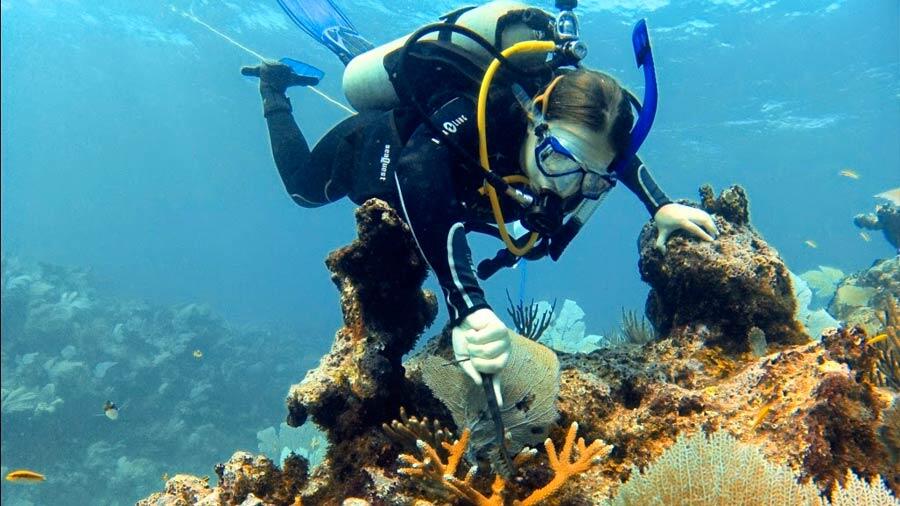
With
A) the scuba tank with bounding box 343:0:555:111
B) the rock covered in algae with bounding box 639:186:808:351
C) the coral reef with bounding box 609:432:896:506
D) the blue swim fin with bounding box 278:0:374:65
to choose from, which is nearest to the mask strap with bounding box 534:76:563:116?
the scuba tank with bounding box 343:0:555:111

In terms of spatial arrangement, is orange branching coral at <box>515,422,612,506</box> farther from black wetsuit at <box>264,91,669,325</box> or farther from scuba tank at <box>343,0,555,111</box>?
scuba tank at <box>343,0,555,111</box>

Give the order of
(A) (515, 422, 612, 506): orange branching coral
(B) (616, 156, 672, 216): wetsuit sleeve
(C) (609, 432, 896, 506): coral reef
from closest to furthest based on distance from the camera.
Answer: (C) (609, 432, 896, 506): coral reef < (A) (515, 422, 612, 506): orange branching coral < (B) (616, 156, 672, 216): wetsuit sleeve

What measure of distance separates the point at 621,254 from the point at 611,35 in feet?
276

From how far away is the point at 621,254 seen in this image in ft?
341

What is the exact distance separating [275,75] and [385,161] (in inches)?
108

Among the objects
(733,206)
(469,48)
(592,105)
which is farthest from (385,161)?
(733,206)

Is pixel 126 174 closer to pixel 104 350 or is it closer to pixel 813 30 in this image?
pixel 104 350

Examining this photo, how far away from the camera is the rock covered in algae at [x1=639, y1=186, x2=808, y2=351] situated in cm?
321

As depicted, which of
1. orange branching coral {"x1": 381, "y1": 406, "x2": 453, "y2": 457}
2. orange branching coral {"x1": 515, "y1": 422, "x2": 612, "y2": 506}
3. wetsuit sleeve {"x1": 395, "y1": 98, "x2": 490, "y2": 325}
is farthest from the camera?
wetsuit sleeve {"x1": 395, "y1": 98, "x2": 490, "y2": 325}

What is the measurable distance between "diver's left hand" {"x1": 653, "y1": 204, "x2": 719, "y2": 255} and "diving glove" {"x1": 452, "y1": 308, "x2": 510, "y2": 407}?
5.54 ft

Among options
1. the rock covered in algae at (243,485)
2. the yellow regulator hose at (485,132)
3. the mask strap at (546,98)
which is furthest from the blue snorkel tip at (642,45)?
the rock covered in algae at (243,485)

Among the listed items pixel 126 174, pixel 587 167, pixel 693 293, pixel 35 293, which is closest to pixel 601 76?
pixel 587 167

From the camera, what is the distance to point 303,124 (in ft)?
156

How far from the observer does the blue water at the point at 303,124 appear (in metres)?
25.0
